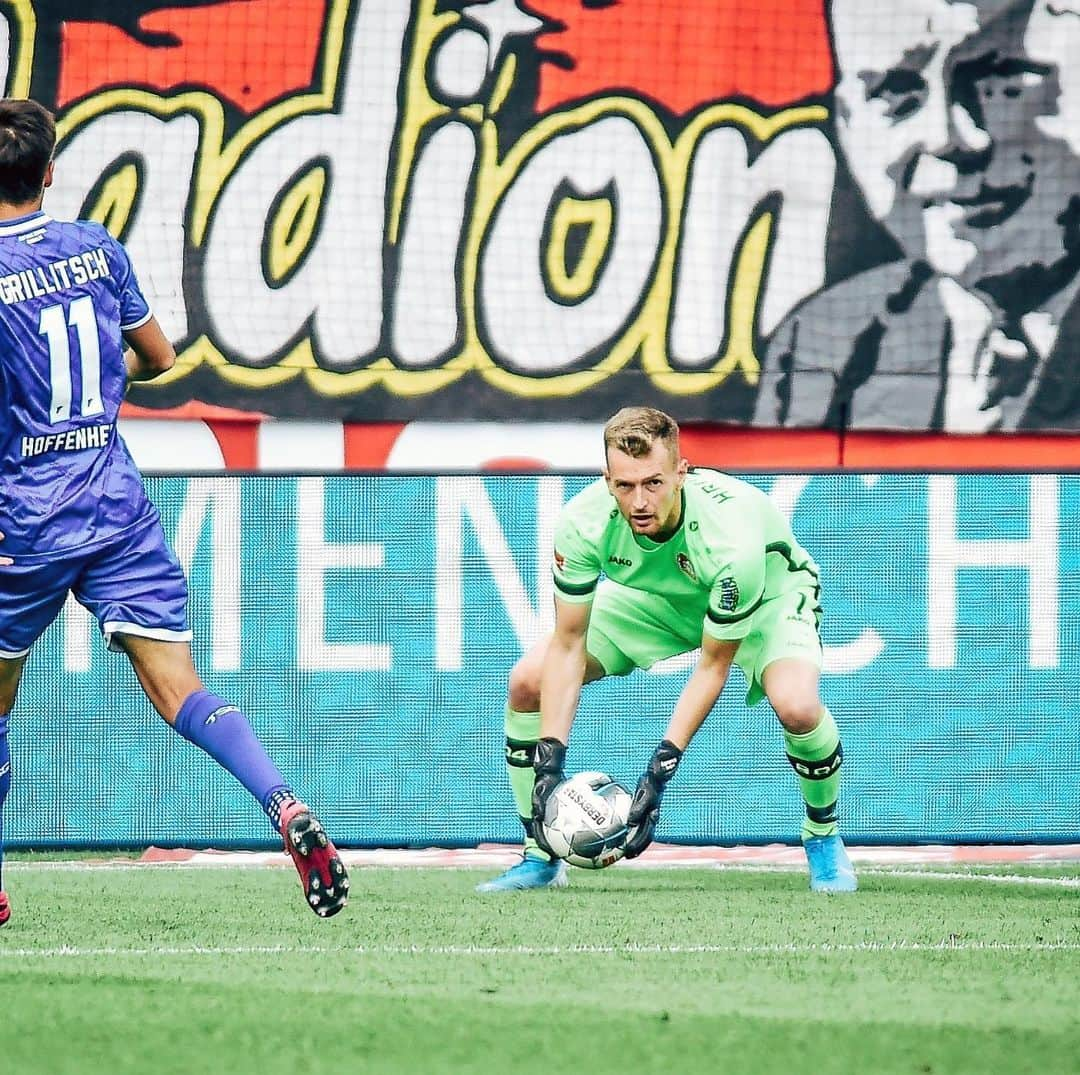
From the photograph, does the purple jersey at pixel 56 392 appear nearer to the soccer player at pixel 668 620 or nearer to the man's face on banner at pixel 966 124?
the soccer player at pixel 668 620

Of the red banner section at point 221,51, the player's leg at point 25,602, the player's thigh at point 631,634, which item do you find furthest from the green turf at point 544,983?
the red banner section at point 221,51

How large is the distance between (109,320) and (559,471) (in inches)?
124

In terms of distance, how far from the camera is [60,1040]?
338 cm

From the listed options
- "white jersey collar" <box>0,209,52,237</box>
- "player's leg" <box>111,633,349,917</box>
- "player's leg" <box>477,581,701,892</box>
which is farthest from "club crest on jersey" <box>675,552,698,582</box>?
"white jersey collar" <box>0,209,52,237</box>

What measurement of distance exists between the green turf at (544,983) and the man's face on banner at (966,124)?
3.66 metres

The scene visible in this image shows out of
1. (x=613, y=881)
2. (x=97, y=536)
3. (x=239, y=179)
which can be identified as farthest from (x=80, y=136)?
(x=97, y=536)

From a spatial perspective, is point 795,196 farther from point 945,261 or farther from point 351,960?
point 351,960

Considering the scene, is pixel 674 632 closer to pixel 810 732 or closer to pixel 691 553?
pixel 810 732

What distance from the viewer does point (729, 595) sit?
5465 mm

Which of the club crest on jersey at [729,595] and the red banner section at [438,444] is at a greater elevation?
the red banner section at [438,444]

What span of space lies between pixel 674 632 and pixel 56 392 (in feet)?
7.70

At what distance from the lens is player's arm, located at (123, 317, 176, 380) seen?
473 cm

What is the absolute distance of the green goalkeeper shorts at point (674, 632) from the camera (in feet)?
20.2

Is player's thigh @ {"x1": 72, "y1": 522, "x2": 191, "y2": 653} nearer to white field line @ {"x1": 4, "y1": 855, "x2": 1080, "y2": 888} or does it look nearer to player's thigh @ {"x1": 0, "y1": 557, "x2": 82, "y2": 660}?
player's thigh @ {"x1": 0, "y1": 557, "x2": 82, "y2": 660}
